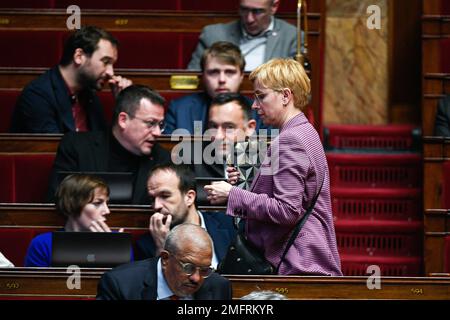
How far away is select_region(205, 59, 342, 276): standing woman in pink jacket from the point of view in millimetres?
1649

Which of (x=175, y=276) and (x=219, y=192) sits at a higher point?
(x=219, y=192)

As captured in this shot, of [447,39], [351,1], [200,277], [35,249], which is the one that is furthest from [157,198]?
[351,1]

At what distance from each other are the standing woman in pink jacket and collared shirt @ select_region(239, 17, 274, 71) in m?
0.74

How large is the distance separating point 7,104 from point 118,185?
53 cm

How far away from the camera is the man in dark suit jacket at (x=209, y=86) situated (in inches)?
88.7

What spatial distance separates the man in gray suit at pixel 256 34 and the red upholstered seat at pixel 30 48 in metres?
0.30

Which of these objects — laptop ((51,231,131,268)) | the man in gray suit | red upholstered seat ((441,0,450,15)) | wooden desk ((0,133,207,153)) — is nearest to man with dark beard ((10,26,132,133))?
wooden desk ((0,133,207,153))

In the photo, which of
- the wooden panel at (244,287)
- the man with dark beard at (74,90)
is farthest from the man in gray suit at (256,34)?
the wooden panel at (244,287)

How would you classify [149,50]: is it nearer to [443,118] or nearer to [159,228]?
[443,118]

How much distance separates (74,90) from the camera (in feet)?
7.56

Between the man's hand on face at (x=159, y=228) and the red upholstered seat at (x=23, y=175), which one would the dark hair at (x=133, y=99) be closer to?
the red upholstered seat at (x=23, y=175)

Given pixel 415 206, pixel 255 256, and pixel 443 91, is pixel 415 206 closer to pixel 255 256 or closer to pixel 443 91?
pixel 443 91

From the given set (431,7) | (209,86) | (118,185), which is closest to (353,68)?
(431,7)

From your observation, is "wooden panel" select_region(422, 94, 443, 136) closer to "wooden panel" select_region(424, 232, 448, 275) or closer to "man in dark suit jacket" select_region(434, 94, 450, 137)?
"man in dark suit jacket" select_region(434, 94, 450, 137)
